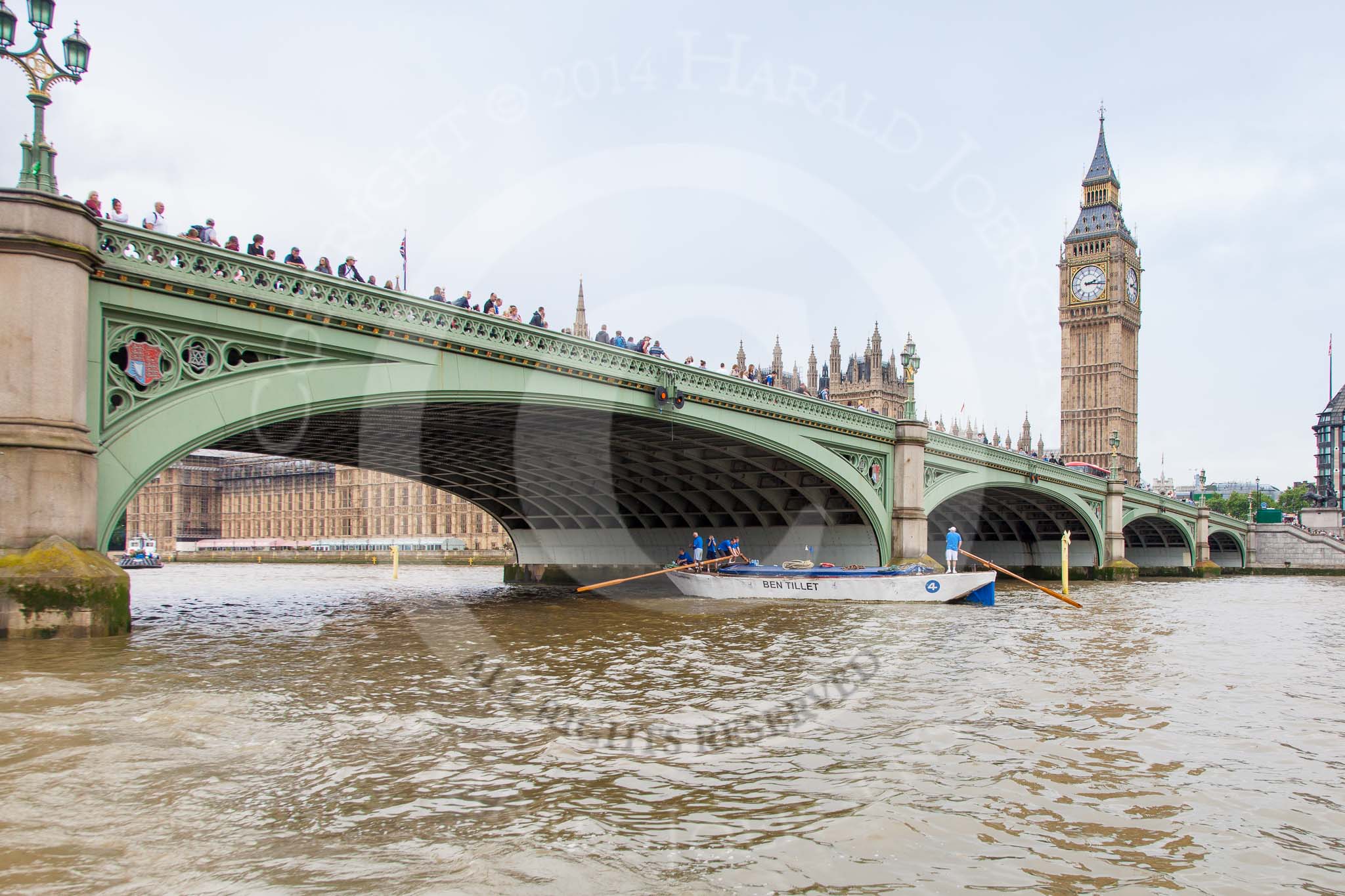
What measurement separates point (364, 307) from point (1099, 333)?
120672 millimetres

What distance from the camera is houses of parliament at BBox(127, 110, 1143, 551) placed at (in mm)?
121812

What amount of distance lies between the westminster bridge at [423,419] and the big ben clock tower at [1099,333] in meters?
75.2

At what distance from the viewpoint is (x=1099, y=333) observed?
124m

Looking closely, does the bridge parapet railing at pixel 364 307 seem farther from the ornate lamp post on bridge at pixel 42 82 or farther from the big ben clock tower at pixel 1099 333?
the big ben clock tower at pixel 1099 333

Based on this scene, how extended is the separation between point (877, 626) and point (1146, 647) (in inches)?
228

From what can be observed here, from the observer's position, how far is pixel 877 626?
921 inches

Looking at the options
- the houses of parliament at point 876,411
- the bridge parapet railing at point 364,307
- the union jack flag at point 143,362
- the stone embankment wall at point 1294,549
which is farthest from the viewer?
the houses of parliament at point 876,411

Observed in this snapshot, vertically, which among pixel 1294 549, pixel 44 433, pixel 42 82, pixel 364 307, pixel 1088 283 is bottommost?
pixel 1294 549

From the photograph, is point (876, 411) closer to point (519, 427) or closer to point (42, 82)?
point (519, 427)

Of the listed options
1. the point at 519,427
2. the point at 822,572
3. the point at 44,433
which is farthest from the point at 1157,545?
the point at 44,433

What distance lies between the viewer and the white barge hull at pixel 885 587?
2988cm

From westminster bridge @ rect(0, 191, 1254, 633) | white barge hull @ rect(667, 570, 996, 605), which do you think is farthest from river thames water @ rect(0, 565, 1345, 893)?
white barge hull @ rect(667, 570, 996, 605)

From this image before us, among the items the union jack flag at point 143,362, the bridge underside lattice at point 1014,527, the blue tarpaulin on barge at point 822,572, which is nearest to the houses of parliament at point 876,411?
the bridge underside lattice at point 1014,527

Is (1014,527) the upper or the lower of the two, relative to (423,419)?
lower
